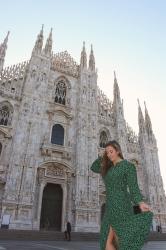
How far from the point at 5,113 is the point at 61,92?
6.30 meters

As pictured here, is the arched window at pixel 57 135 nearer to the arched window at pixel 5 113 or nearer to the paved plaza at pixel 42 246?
the arched window at pixel 5 113

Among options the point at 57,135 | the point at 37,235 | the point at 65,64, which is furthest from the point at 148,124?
the point at 37,235

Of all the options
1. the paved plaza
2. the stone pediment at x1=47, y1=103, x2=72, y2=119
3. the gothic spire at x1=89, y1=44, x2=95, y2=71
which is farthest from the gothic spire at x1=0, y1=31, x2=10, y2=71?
the paved plaza

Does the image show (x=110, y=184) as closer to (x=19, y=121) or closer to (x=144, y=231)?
(x=144, y=231)

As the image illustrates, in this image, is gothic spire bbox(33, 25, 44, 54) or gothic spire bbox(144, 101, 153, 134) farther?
gothic spire bbox(144, 101, 153, 134)

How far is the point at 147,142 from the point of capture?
24.7 metres

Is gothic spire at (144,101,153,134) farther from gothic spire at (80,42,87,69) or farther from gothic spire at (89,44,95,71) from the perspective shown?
gothic spire at (80,42,87,69)

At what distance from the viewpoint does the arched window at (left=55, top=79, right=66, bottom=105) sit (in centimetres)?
2250

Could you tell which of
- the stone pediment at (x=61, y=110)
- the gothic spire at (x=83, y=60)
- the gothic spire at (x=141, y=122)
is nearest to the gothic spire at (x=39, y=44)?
the gothic spire at (x=83, y=60)

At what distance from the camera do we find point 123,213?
2305 millimetres

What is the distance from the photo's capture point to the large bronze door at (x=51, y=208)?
17.3 metres

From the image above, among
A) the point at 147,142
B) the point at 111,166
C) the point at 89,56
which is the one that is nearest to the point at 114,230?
the point at 111,166

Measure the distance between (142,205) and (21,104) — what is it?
18.3 metres

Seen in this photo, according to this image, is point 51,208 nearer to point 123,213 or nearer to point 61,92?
point 61,92
